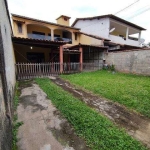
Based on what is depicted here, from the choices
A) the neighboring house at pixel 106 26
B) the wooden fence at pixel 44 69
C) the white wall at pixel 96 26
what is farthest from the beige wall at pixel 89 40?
the wooden fence at pixel 44 69

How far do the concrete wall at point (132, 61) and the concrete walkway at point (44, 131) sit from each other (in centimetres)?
767

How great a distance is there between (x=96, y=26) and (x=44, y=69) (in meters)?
9.78

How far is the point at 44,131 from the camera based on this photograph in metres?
2.38

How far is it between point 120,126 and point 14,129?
7.97 feet

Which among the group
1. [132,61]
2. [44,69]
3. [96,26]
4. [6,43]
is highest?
[96,26]

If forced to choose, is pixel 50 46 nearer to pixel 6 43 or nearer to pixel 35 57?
pixel 35 57

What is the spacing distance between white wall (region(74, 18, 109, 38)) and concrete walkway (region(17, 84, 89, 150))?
42.1ft

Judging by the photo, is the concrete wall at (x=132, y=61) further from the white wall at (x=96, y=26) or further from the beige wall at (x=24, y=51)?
the beige wall at (x=24, y=51)

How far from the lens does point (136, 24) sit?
15.8 meters

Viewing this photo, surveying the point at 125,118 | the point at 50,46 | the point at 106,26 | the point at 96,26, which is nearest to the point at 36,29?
the point at 50,46

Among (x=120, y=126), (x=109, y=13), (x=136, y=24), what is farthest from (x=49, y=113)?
(x=136, y=24)

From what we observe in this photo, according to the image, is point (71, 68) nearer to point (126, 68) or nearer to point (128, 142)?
point (126, 68)

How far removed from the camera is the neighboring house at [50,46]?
10.3 meters

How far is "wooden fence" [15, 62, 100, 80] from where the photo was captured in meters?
7.64
